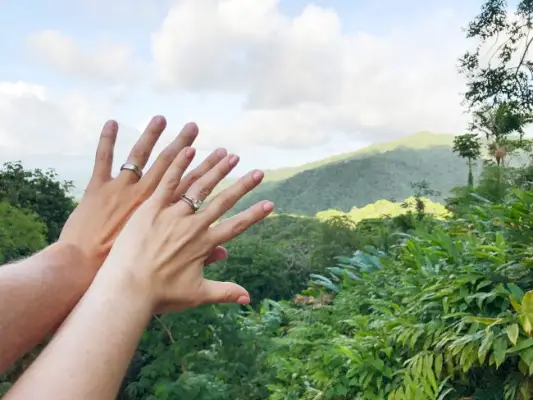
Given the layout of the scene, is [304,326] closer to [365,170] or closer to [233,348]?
[233,348]

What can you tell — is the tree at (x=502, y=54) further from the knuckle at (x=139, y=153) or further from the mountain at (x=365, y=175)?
the knuckle at (x=139, y=153)

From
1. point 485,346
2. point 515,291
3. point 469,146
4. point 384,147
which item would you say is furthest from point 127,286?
point 384,147

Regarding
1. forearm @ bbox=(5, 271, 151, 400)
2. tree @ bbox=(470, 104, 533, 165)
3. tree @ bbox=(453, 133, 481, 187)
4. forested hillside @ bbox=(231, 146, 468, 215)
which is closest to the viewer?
forearm @ bbox=(5, 271, 151, 400)

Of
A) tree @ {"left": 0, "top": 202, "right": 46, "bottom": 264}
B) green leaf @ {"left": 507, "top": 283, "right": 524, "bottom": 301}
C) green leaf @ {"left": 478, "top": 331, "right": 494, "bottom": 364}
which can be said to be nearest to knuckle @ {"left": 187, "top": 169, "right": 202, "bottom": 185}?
green leaf @ {"left": 478, "top": 331, "right": 494, "bottom": 364}

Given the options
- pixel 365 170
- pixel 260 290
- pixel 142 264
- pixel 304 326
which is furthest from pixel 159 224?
pixel 365 170

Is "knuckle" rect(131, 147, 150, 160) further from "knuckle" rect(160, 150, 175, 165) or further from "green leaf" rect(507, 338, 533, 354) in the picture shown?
"green leaf" rect(507, 338, 533, 354)

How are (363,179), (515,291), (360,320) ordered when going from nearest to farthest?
(515,291)
(360,320)
(363,179)

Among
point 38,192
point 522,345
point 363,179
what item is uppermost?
point 38,192

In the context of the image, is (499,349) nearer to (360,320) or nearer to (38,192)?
(360,320)
